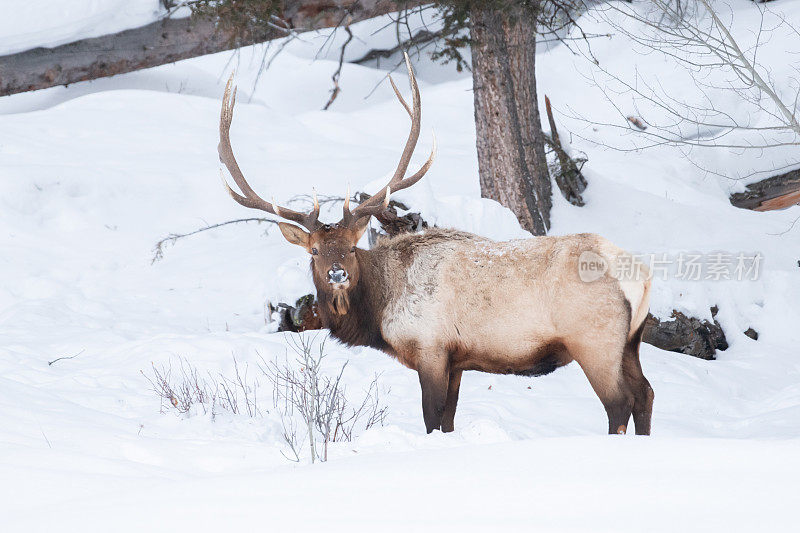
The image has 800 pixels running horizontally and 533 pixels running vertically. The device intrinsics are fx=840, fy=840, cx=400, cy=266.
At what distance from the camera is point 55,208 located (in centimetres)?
1100

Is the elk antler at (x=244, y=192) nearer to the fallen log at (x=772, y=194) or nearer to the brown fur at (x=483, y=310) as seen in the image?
the brown fur at (x=483, y=310)

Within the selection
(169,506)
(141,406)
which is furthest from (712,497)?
(141,406)

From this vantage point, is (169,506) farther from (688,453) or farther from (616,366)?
(616,366)

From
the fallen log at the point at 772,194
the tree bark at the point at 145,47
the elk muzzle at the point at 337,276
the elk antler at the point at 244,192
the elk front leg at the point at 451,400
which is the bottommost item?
the elk front leg at the point at 451,400

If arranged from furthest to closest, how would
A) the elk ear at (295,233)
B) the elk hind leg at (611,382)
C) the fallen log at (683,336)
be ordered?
the fallen log at (683,336) < the elk ear at (295,233) < the elk hind leg at (611,382)

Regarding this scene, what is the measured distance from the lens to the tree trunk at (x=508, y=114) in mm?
8477

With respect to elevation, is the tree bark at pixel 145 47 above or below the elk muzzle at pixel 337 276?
above

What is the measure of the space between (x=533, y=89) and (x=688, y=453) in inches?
266

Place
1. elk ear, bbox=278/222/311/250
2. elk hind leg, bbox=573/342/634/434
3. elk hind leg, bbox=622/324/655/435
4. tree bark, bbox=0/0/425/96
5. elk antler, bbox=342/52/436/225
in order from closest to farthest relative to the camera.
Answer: elk hind leg, bbox=573/342/634/434 < elk hind leg, bbox=622/324/655/435 < elk ear, bbox=278/222/311/250 < elk antler, bbox=342/52/436/225 < tree bark, bbox=0/0/425/96

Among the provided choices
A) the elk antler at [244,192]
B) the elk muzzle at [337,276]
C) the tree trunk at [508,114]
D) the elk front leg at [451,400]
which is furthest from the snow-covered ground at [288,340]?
the elk antler at [244,192]

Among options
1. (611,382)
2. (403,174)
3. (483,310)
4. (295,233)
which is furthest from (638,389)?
(295,233)

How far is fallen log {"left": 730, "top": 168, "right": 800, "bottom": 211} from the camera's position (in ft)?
37.5

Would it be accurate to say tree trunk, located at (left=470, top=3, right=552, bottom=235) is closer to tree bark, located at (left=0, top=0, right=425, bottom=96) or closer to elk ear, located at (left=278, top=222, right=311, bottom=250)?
tree bark, located at (left=0, top=0, right=425, bottom=96)

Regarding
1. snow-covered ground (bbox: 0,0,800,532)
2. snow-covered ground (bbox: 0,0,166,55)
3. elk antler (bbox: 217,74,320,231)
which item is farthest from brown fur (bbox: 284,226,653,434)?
snow-covered ground (bbox: 0,0,166,55)
